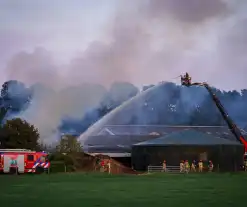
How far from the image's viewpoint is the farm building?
56344 millimetres

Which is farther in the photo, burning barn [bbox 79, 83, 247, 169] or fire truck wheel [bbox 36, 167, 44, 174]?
burning barn [bbox 79, 83, 247, 169]

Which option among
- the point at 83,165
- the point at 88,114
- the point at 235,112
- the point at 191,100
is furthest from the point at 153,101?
the point at 83,165

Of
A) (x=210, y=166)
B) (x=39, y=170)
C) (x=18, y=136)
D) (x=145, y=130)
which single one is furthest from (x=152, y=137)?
(x=39, y=170)

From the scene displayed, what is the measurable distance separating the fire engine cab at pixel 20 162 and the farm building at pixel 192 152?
42.6 feet

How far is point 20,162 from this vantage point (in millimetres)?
47938

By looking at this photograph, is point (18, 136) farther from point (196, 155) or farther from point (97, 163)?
point (196, 155)

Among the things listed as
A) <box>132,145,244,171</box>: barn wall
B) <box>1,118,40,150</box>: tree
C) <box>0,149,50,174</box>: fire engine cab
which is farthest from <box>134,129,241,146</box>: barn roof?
<box>1,118,40,150</box>: tree

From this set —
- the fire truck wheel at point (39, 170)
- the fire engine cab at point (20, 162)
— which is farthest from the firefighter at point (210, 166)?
the fire truck wheel at point (39, 170)

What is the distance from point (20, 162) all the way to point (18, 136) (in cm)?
2589

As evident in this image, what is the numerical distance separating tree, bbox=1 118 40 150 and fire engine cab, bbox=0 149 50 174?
24.1 meters

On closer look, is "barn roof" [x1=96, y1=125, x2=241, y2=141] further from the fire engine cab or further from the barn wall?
the fire engine cab

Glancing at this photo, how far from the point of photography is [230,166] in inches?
2254

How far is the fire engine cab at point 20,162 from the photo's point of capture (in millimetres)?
47594

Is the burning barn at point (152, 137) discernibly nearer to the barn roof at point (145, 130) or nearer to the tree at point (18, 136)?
the barn roof at point (145, 130)
